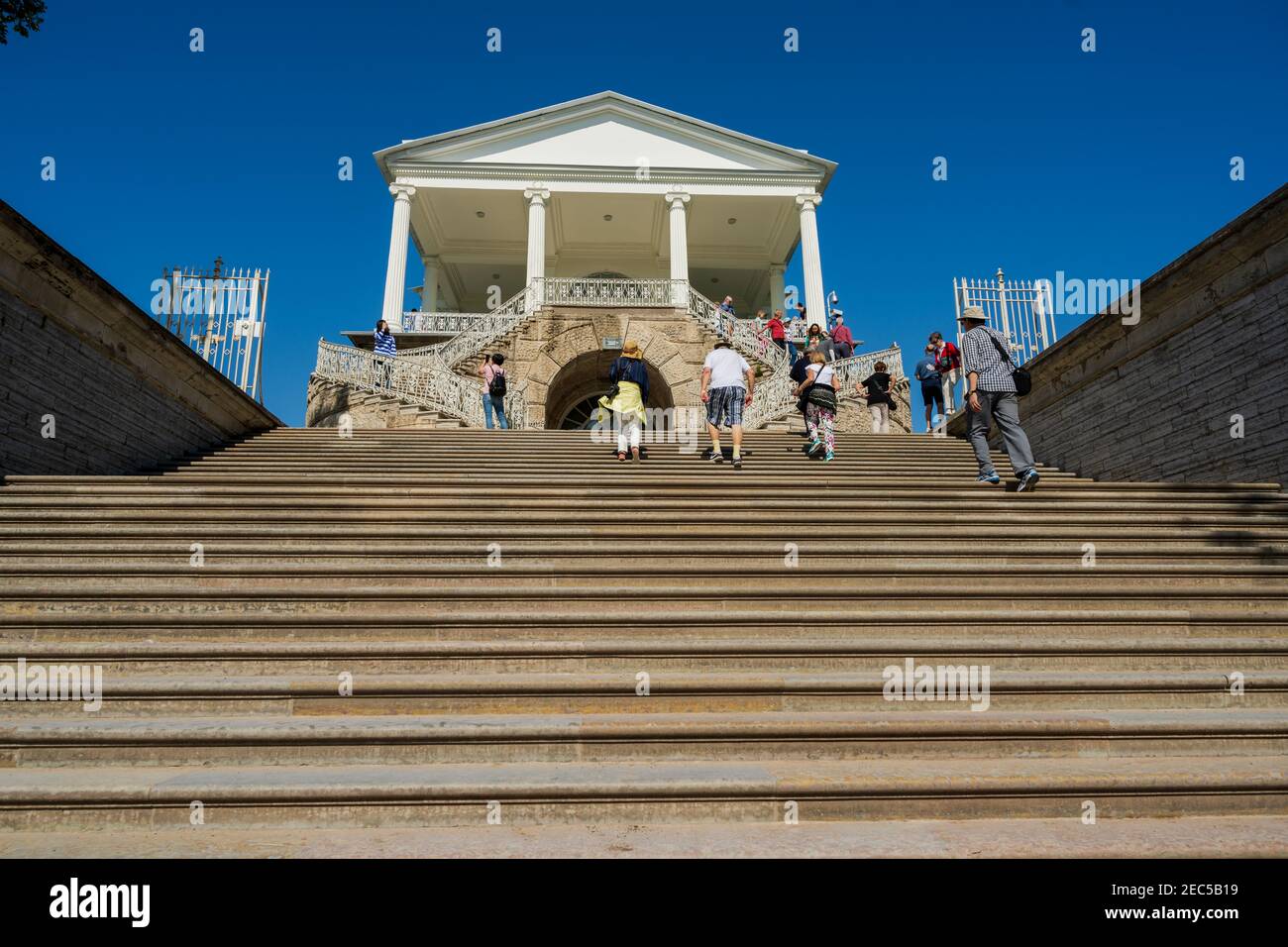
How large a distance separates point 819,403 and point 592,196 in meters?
19.9

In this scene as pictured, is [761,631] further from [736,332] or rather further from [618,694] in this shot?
[736,332]

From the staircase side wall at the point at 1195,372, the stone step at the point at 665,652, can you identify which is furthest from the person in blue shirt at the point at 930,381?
the stone step at the point at 665,652

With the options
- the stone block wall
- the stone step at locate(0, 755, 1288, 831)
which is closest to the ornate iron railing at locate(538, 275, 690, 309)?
Answer: the stone block wall

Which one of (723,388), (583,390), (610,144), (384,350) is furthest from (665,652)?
(610,144)

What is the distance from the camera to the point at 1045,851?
2.48m

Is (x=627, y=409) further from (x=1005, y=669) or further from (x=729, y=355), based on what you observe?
(x=1005, y=669)

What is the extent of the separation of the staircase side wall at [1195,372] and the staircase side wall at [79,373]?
1090cm

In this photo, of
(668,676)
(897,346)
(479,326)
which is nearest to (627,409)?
(668,676)

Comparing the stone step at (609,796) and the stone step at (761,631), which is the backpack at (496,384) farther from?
the stone step at (609,796)

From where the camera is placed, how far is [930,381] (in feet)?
41.1

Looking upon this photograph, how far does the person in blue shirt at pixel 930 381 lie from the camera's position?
12523mm

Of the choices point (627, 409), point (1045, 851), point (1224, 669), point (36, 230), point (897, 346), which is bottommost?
point (1045, 851)

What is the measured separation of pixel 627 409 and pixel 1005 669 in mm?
5390

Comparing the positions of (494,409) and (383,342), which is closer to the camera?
(494,409)
